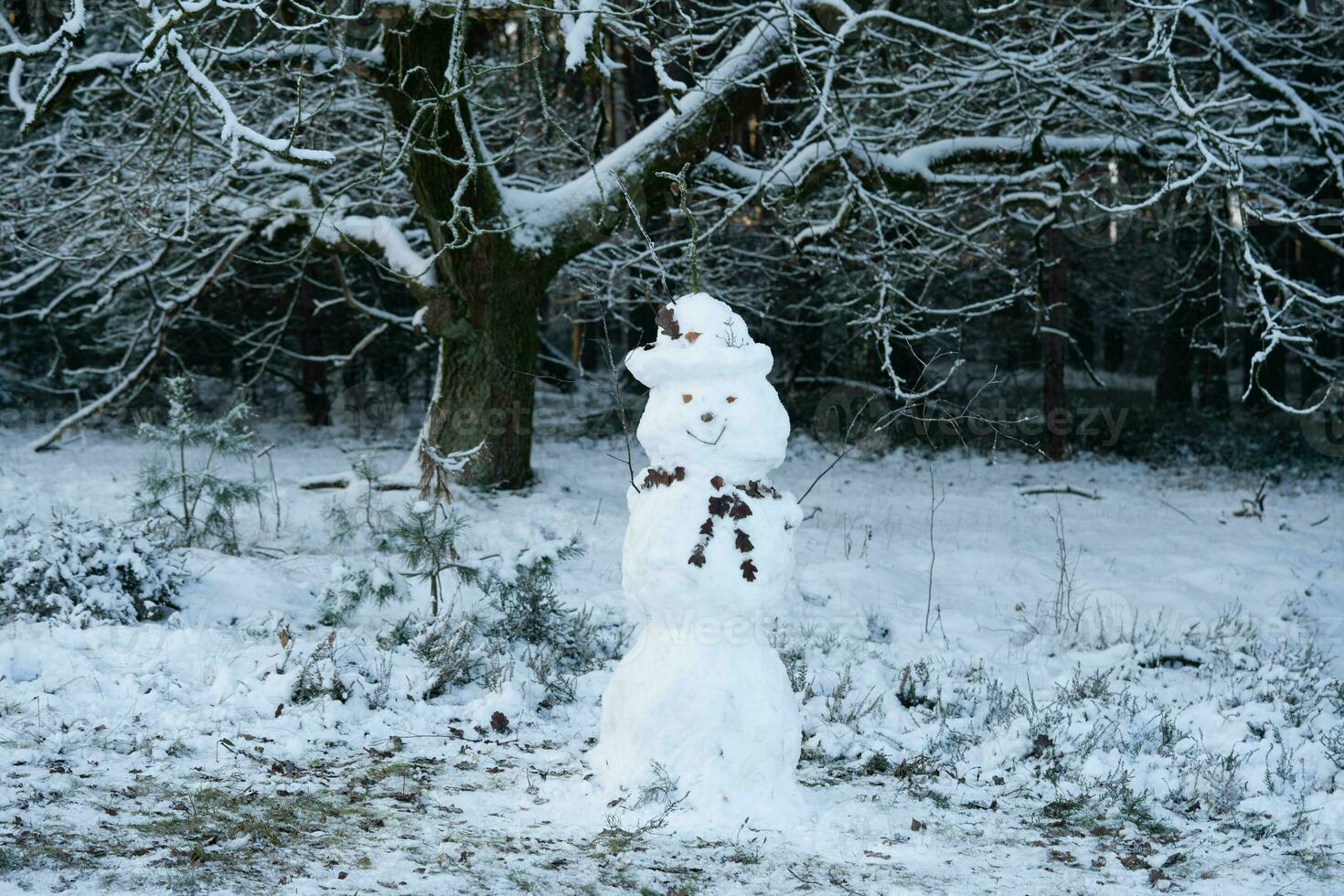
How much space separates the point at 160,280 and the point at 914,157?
9.94 metres

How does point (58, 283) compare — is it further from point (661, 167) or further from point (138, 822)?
point (138, 822)

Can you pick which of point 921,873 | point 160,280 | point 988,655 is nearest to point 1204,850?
point 921,873

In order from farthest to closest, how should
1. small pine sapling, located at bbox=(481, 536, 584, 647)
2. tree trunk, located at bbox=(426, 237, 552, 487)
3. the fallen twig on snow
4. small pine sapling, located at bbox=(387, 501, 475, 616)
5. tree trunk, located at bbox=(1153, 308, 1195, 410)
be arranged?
tree trunk, located at bbox=(1153, 308, 1195, 410), the fallen twig on snow, tree trunk, located at bbox=(426, 237, 552, 487), small pine sapling, located at bbox=(387, 501, 475, 616), small pine sapling, located at bbox=(481, 536, 584, 647)

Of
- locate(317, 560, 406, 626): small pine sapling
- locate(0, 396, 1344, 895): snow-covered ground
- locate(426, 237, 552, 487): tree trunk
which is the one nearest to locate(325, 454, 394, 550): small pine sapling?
locate(0, 396, 1344, 895): snow-covered ground

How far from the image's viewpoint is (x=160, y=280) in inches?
567

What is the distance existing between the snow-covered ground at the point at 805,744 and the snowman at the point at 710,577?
0.23 metres

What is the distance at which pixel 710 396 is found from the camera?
4.27m

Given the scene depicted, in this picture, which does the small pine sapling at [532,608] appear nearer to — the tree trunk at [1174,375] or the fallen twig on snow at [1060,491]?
the fallen twig on snow at [1060,491]

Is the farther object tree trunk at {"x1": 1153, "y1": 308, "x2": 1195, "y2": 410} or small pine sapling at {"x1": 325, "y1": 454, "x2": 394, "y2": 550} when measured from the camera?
tree trunk at {"x1": 1153, "y1": 308, "x2": 1195, "y2": 410}

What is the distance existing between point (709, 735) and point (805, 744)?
1155mm

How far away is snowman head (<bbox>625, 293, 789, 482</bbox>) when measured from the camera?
425cm

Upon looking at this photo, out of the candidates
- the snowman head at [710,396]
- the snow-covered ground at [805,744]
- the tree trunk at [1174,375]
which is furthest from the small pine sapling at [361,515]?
the tree trunk at [1174,375]

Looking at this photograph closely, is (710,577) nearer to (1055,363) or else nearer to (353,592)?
(353,592)

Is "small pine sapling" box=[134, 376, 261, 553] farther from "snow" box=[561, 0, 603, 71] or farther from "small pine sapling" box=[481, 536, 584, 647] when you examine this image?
"snow" box=[561, 0, 603, 71]
